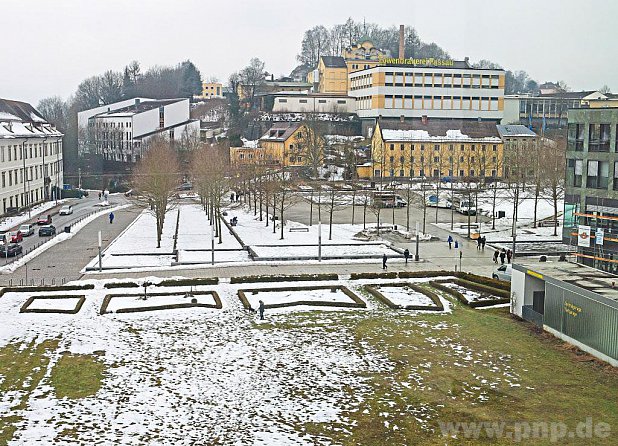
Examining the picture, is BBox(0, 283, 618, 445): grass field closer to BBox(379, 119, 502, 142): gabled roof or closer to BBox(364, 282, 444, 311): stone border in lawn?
BBox(364, 282, 444, 311): stone border in lawn

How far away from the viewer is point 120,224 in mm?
53656

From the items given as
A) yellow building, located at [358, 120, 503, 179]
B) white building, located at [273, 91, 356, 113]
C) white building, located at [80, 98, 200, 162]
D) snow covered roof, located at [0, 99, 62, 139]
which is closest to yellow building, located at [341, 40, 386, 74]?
white building, located at [273, 91, 356, 113]

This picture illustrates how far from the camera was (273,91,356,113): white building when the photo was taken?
103m

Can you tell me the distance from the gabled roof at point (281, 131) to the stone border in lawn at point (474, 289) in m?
57.3

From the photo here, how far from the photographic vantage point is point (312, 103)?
104 meters

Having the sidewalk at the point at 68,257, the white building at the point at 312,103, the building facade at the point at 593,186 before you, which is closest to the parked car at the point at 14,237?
the sidewalk at the point at 68,257

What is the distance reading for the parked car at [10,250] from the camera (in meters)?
38.9

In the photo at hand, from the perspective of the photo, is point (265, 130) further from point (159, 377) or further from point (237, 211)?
point (159, 377)

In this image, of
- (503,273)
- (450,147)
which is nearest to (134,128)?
(450,147)

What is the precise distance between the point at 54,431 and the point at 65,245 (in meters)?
29.2

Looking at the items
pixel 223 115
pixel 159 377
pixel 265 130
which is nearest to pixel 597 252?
pixel 159 377

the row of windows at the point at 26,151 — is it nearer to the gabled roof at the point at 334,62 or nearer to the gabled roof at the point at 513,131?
the gabled roof at the point at 334,62

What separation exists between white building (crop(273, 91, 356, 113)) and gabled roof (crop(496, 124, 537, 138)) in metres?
23.4

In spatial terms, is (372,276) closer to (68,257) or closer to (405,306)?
(405,306)
